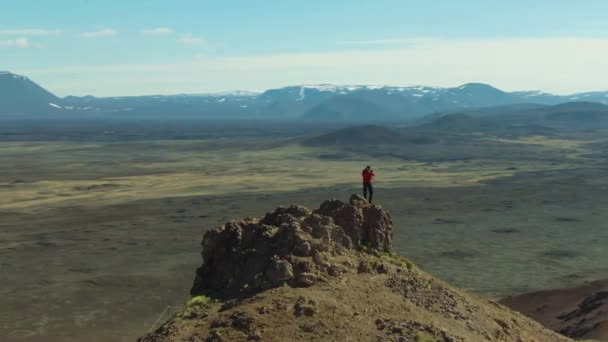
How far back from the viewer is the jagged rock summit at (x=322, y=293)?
1234 centimetres

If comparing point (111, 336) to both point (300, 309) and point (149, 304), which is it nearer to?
point (149, 304)

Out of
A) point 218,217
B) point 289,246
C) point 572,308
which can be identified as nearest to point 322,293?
point 289,246

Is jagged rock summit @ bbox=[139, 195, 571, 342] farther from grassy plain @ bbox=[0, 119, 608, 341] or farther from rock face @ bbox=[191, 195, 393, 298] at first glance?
grassy plain @ bbox=[0, 119, 608, 341]

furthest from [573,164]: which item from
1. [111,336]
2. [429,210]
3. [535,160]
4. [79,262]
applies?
[111,336]

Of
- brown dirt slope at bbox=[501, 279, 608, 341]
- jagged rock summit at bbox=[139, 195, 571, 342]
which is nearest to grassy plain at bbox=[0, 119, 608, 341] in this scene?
brown dirt slope at bbox=[501, 279, 608, 341]

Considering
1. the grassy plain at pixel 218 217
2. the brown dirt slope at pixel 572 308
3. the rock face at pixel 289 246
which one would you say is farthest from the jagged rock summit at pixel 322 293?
the grassy plain at pixel 218 217

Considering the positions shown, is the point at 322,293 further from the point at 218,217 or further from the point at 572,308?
the point at 218,217

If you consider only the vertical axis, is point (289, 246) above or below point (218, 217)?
above

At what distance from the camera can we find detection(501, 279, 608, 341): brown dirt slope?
23.8 m

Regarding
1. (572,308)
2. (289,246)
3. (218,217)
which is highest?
(289,246)

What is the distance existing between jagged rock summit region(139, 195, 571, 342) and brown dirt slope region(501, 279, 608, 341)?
8.18 metres

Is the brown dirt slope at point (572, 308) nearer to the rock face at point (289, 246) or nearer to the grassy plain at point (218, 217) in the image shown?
the grassy plain at point (218, 217)

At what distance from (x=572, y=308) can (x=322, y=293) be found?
64.0ft

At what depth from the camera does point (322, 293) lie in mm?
13234
